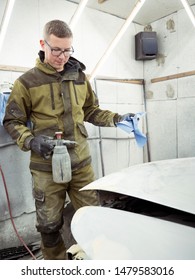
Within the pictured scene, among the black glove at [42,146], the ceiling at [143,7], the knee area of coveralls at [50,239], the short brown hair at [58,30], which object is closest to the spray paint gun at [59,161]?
the black glove at [42,146]

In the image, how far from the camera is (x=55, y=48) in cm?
157

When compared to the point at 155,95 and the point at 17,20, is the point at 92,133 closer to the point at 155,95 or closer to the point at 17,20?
the point at 155,95

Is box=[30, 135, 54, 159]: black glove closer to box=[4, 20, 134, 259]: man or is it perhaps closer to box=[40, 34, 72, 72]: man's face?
box=[4, 20, 134, 259]: man

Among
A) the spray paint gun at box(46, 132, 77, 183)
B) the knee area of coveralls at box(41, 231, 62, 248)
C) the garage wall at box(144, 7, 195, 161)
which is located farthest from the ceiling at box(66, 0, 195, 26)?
the knee area of coveralls at box(41, 231, 62, 248)

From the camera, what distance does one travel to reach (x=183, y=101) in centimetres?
304

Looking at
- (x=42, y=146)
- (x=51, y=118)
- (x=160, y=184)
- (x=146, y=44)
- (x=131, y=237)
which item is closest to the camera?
(x=131, y=237)

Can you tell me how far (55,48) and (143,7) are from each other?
5.82 ft

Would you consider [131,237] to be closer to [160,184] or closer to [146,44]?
[160,184]

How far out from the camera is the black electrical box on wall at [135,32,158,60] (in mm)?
3105

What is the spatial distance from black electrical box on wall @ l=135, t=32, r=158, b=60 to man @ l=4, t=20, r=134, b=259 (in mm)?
1634

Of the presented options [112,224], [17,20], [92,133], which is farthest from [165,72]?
[112,224]

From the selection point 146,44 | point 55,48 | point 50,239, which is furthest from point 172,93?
point 50,239

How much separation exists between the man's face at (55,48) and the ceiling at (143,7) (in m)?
1.34
